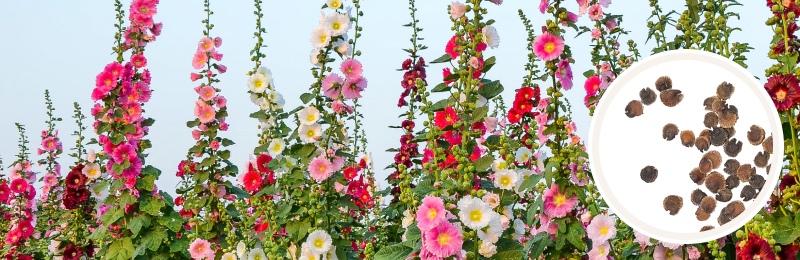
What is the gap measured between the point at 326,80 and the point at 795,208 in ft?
7.62

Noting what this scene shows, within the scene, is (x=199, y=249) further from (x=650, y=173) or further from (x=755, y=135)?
(x=755, y=135)

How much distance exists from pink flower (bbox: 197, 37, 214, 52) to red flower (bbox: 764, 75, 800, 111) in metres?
3.74

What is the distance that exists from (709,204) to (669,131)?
30 centimetres

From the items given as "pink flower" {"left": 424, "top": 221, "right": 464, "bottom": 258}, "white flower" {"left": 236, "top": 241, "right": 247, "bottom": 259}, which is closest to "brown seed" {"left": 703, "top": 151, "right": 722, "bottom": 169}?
"pink flower" {"left": 424, "top": 221, "right": 464, "bottom": 258}

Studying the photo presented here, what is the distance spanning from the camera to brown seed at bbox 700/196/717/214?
2570 mm

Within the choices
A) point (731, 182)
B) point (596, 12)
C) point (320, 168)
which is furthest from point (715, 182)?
point (320, 168)

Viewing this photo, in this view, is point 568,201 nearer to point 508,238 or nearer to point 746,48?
point 508,238

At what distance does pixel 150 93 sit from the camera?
4.92 m

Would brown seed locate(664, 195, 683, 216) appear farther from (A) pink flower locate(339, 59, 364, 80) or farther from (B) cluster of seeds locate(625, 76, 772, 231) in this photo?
(A) pink flower locate(339, 59, 364, 80)

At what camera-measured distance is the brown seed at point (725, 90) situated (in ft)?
8.48

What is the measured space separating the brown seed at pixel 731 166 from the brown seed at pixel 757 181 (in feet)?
0.20

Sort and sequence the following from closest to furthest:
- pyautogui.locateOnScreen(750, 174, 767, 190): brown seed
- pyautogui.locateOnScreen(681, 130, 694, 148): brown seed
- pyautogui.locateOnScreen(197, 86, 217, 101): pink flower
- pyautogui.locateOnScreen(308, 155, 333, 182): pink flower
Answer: pyautogui.locateOnScreen(750, 174, 767, 190): brown seed, pyautogui.locateOnScreen(681, 130, 694, 148): brown seed, pyautogui.locateOnScreen(308, 155, 333, 182): pink flower, pyautogui.locateOnScreen(197, 86, 217, 101): pink flower

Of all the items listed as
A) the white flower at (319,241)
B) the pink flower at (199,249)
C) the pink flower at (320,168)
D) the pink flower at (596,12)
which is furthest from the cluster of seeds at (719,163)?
the pink flower at (199,249)

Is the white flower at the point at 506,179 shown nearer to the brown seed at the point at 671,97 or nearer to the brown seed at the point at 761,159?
the brown seed at the point at 671,97
